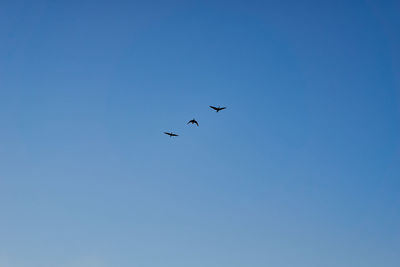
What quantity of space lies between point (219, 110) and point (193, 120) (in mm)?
12430

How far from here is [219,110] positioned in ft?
473

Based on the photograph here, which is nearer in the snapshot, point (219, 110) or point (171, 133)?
point (219, 110)

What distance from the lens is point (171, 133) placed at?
6294 inches

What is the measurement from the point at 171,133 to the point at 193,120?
12909mm

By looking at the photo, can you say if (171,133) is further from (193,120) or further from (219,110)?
(219,110)

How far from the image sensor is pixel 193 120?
151750mm

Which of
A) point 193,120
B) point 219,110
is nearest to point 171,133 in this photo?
point 193,120

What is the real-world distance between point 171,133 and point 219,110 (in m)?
25.3
